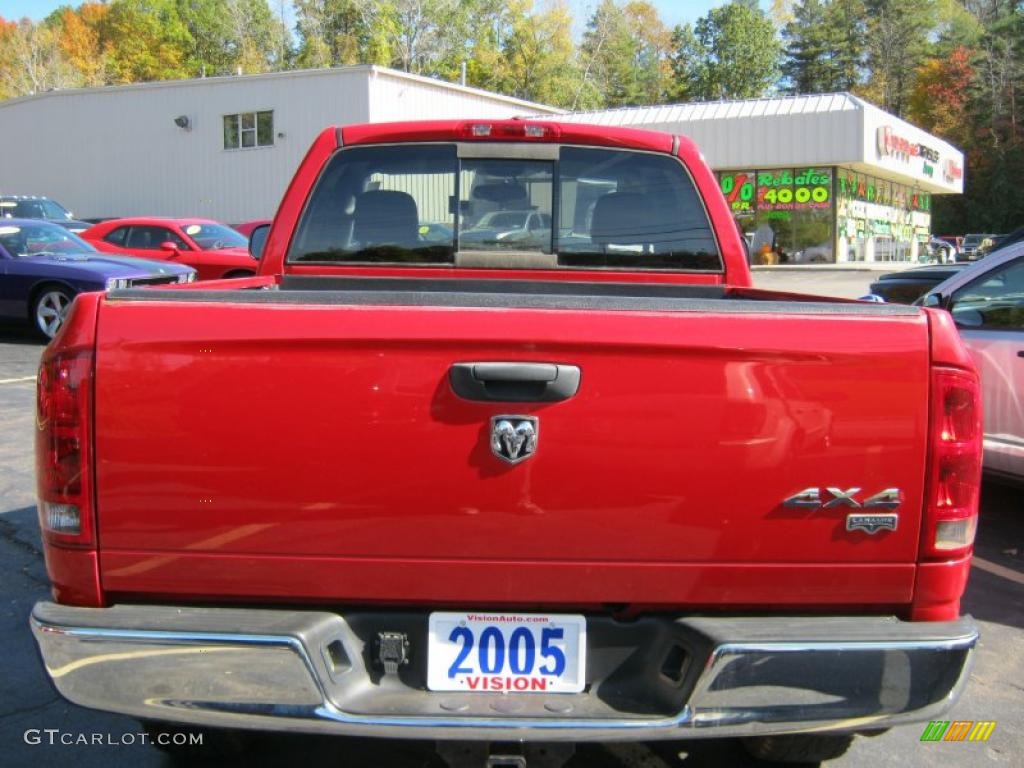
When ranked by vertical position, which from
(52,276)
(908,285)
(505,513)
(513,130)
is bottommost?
(505,513)

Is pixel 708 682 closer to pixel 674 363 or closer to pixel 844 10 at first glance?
pixel 674 363

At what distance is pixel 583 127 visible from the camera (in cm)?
396

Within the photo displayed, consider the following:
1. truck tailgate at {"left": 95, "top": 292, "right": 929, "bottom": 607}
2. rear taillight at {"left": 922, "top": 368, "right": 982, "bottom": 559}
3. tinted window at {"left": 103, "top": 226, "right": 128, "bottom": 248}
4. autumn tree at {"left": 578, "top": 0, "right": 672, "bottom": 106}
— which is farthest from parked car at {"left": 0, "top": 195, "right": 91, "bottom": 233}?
autumn tree at {"left": 578, "top": 0, "right": 672, "bottom": 106}

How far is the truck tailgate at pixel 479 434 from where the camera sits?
2.23 meters

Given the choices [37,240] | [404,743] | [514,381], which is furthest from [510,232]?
[37,240]

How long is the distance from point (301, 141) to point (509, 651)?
1093 inches

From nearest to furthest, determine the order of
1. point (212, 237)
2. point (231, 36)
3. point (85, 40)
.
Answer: point (212, 237) < point (85, 40) < point (231, 36)

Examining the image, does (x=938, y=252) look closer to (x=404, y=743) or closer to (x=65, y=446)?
(x=404, y=743)

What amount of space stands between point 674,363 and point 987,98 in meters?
76.2

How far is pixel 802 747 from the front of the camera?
300cm

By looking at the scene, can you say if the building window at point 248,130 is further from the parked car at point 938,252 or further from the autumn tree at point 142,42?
the autumn tree at point 142,42

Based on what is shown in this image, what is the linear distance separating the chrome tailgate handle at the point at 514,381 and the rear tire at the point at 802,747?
1.45 metres

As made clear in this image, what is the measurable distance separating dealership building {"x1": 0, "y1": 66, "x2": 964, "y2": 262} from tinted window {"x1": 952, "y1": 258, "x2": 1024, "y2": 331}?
23.0 meters

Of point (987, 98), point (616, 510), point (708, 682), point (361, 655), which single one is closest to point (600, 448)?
point (616, 510)
